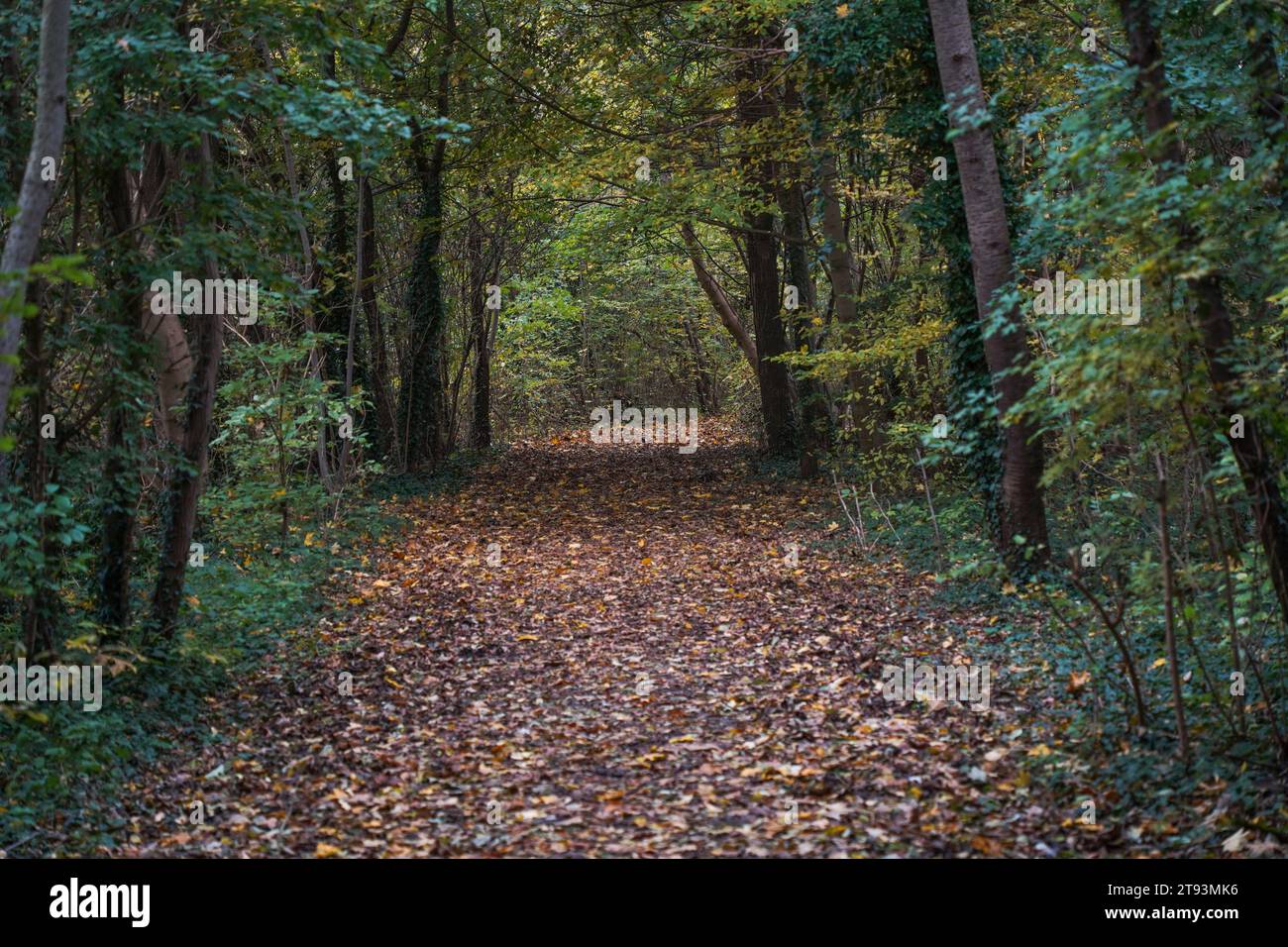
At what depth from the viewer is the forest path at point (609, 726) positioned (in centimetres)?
573

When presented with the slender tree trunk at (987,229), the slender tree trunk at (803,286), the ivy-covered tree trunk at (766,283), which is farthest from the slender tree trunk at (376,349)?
the slender tree trunk at (987,229)

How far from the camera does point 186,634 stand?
8164 mm

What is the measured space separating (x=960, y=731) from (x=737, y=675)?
2.11 m

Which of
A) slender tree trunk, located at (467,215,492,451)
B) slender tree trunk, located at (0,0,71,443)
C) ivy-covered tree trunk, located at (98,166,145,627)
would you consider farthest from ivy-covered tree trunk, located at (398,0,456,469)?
slender tree trunk, located at (0,0,71,443)

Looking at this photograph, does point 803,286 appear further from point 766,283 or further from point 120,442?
point 120,442

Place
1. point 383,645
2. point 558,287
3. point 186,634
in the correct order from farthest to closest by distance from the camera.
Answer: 1. point 558,287
2. point 383,645
3. point 186,634

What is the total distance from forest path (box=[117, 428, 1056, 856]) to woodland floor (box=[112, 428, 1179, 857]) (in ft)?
0.07

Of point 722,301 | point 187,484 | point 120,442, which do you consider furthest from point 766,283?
point 120,442

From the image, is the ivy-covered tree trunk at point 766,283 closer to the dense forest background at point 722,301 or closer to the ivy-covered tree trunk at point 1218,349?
the dense forest background at point 722,301

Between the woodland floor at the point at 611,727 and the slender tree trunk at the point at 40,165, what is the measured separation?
2.56 meters

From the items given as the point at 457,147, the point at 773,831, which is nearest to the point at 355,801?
the point at 773,831

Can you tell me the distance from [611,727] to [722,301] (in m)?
13.9

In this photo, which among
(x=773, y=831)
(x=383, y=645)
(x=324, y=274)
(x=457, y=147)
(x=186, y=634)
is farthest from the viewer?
(x=457, y=147)
